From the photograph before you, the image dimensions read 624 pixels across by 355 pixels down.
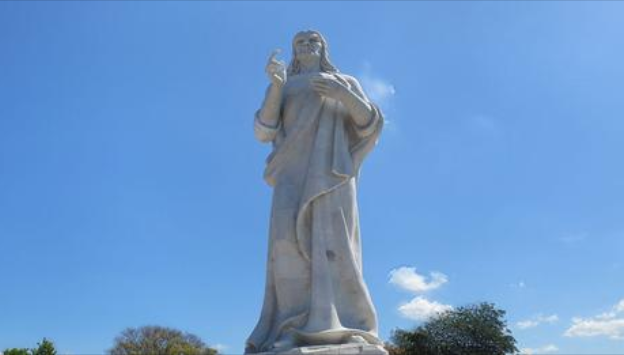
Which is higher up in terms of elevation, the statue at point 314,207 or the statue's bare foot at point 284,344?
the statue at point 314,207

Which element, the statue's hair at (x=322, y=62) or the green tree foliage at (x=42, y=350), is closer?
the statue's hair at (x=322, y=62)

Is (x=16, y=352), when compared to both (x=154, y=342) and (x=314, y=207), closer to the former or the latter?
(x=154, y=342)

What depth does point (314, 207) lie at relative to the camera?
1243 cm

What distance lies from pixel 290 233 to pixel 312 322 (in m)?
1.86

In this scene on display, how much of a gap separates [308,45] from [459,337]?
66.8m

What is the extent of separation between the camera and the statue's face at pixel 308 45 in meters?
13.9

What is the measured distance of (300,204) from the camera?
40.9 ft

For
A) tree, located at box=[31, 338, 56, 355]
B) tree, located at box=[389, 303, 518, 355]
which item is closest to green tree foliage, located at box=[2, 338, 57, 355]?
tree, located at box=[31, 338, 56, 355]

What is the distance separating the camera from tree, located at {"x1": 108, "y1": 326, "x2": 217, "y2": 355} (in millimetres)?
65312

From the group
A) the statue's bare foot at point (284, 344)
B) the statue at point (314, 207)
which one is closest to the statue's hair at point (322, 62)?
the statue at point (314, 207)

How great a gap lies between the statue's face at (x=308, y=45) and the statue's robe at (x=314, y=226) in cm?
65

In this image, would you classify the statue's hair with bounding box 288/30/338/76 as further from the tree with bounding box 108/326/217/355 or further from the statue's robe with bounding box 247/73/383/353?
the tree with bounding box 108/326/217/355

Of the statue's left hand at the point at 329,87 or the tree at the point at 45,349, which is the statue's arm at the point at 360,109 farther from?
the tree at the point at 45,349

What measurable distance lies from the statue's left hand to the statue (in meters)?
0.02
